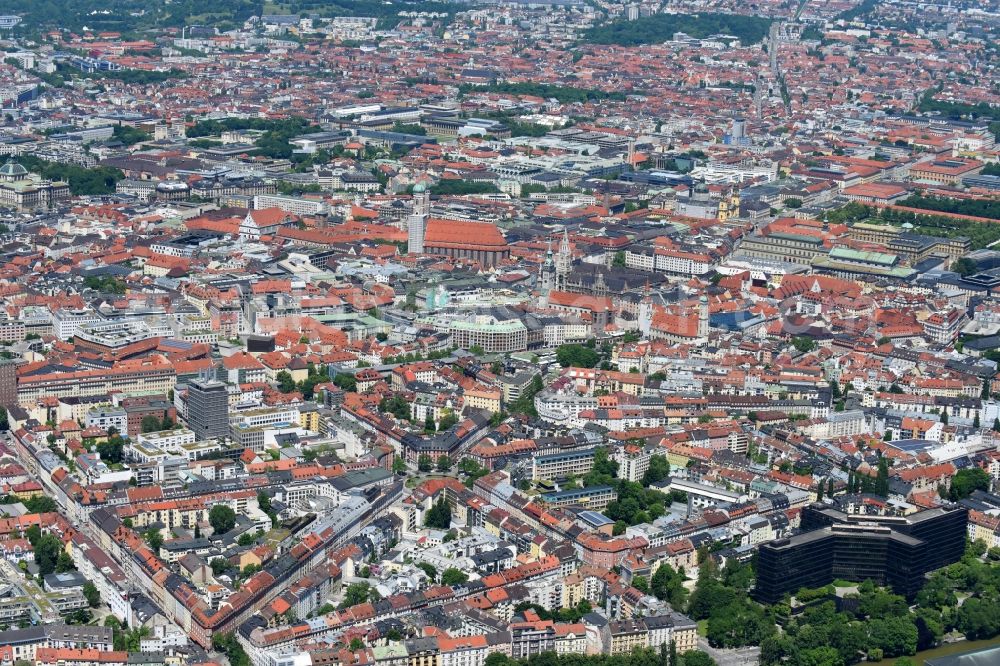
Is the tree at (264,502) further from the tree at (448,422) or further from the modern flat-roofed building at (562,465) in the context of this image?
the tree at (448,422)

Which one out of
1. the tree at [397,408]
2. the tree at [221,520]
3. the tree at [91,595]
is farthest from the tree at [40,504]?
the tree at [397,408]

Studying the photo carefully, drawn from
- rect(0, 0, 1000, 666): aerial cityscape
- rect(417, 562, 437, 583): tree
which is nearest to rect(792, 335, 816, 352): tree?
rect(0, 0, 1000, 666): aerial cityscape

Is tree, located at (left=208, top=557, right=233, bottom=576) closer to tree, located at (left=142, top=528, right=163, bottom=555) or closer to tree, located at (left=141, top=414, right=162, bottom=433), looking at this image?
tree, located at (left=142, top=528, right=163, bottom=555)

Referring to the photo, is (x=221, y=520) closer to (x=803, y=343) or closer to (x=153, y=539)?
(x=153, y=539)

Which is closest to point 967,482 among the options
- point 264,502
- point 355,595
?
point 355,595

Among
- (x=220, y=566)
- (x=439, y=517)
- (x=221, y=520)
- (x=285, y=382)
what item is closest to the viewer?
(x=220, y=566)

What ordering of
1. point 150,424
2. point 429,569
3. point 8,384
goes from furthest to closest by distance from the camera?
point 8,384
point 150,424
point 429,569
